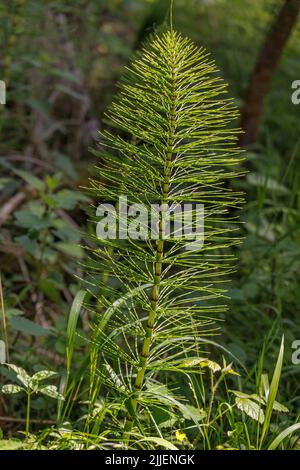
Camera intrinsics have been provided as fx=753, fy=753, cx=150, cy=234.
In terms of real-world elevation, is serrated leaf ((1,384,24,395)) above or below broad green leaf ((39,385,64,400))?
above

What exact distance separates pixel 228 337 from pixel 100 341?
901mm

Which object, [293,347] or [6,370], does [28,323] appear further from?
[293,347]

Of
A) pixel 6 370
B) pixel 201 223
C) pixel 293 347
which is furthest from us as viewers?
pixel 293 347

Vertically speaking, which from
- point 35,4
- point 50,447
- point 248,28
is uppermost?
point 248,28

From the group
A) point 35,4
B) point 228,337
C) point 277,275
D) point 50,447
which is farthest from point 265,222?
point 50,447

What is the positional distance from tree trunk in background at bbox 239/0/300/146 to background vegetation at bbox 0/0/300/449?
176 mm

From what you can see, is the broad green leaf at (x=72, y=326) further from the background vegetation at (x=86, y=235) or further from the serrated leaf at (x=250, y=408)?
the serrated leaf at (x=250, y=408)

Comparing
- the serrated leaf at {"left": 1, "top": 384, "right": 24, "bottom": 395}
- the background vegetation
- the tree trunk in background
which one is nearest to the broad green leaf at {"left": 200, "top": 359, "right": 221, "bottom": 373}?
the background vegetation

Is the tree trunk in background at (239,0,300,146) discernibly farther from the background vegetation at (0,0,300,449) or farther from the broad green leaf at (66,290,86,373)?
the broad green leaf at (66,290,86,373)

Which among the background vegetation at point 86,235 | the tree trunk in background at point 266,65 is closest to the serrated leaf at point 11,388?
the background vegetation at point 86,235

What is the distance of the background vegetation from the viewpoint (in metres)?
2.09

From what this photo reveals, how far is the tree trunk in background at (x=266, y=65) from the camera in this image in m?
3.38

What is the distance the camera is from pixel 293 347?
2.43 metres

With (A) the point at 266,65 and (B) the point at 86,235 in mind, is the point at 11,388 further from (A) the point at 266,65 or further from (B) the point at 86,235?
(A) the point at 266,65
